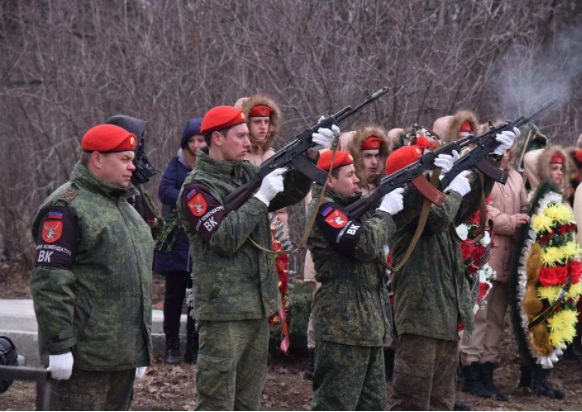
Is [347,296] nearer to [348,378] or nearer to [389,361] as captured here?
[348,378]

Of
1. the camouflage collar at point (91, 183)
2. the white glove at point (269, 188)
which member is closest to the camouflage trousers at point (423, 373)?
the white glove at point (269, 188)

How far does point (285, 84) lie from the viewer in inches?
A: 480

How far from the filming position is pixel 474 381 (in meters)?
9.75

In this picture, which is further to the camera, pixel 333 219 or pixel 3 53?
pixel 3 53

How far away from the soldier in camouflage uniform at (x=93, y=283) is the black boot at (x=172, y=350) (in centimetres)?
342

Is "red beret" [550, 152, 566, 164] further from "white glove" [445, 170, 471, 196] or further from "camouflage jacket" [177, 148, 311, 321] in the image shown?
"camouflage jacket" [177, 148, 311, 321]

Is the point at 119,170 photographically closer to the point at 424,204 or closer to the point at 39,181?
the point at 424,204

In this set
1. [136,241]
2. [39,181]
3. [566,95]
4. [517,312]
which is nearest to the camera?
[136,241]

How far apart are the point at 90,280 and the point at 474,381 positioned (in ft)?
14.7

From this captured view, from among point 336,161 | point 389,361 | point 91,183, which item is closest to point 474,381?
point 389,361

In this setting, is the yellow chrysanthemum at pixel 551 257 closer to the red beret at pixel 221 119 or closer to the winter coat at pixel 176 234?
the winter coat at pixel 176 234

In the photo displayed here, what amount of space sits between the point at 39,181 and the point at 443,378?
25.9 feet

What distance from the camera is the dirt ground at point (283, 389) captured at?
8906 mm

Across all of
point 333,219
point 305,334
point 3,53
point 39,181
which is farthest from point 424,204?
point 3,53
